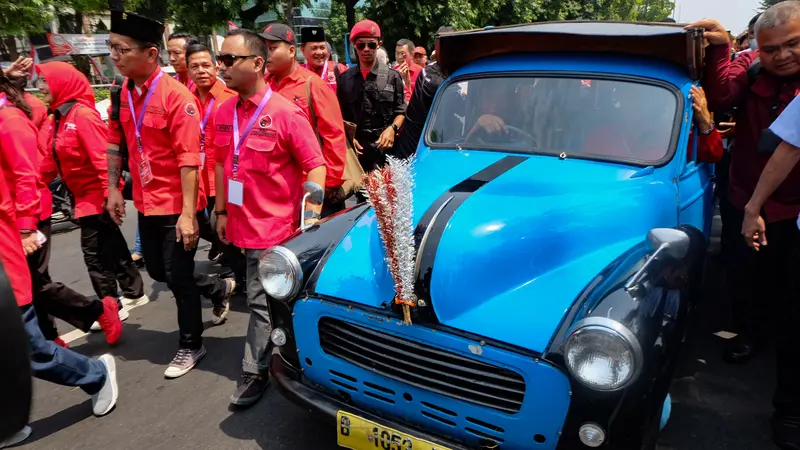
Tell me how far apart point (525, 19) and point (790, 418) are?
27.4m

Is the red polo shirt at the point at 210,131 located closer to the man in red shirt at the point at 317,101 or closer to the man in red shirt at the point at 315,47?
the man in red shirt at the point at 317,101

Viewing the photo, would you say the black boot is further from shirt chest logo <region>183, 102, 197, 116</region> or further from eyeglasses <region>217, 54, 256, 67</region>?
shirt chest logo <region>183, 102, 197, 116</region>

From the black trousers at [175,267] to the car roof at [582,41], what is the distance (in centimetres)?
220

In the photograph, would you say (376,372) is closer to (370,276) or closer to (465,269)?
(370,276)

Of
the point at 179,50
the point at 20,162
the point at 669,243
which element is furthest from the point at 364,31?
the point at 669,243

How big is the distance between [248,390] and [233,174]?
131 centimetres

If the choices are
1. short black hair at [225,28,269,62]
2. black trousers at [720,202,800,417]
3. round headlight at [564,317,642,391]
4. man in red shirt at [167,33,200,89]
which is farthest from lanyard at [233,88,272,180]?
black trousers at [720,202,800,417]

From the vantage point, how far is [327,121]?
4.30 m

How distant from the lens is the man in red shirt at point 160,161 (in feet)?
11.4

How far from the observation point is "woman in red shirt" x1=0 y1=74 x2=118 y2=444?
2.86m

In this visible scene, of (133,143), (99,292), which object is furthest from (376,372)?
(99,292)

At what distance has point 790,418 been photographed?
288cm

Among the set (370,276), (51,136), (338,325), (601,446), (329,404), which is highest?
(51,136)

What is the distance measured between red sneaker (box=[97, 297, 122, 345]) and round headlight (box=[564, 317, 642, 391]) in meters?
3.51
